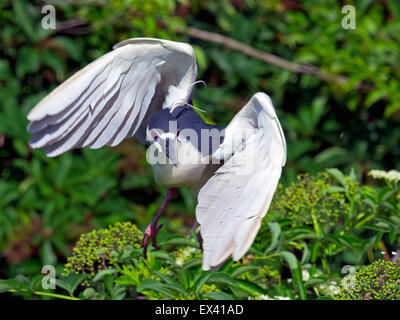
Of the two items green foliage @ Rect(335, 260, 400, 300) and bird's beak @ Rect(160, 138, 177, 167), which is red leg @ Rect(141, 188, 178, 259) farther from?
green foliage @ Rect(335, 260, 400, 300)

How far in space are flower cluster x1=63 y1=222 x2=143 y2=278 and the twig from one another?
1.48m

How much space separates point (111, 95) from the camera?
4.18ft

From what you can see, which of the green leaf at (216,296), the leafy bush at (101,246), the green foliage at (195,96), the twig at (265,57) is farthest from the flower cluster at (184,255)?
the twig at (265,57)

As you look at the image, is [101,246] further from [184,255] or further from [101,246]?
[184,255]

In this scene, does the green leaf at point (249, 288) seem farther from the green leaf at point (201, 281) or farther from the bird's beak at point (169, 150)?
→ the bird's beak at point (169, 150)

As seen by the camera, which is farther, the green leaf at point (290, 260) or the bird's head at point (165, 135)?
the green leaf at point (290, 260)

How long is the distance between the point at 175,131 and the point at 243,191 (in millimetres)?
205

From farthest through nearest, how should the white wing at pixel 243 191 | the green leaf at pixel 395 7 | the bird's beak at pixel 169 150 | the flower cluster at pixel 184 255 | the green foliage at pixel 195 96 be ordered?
the green leaf at pixel 395 7 → the green foliage at pixel 195 96 → the flower cluster at pixel 184 255 → the bird's beak at pixel 169 150 → the white wing at pixel 243 191

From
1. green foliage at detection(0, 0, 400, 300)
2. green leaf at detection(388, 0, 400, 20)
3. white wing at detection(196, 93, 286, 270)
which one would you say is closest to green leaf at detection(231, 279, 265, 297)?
white wing at detection(196, 93, 286, 270)

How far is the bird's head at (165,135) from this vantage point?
1203 mm

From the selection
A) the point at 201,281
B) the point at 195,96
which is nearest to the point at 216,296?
the point at 201,281

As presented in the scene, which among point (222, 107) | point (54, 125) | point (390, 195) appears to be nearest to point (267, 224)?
point (390, 195)

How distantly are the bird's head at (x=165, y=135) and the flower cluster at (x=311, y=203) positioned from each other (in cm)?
35

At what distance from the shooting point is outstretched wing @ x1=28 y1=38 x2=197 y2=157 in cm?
123
